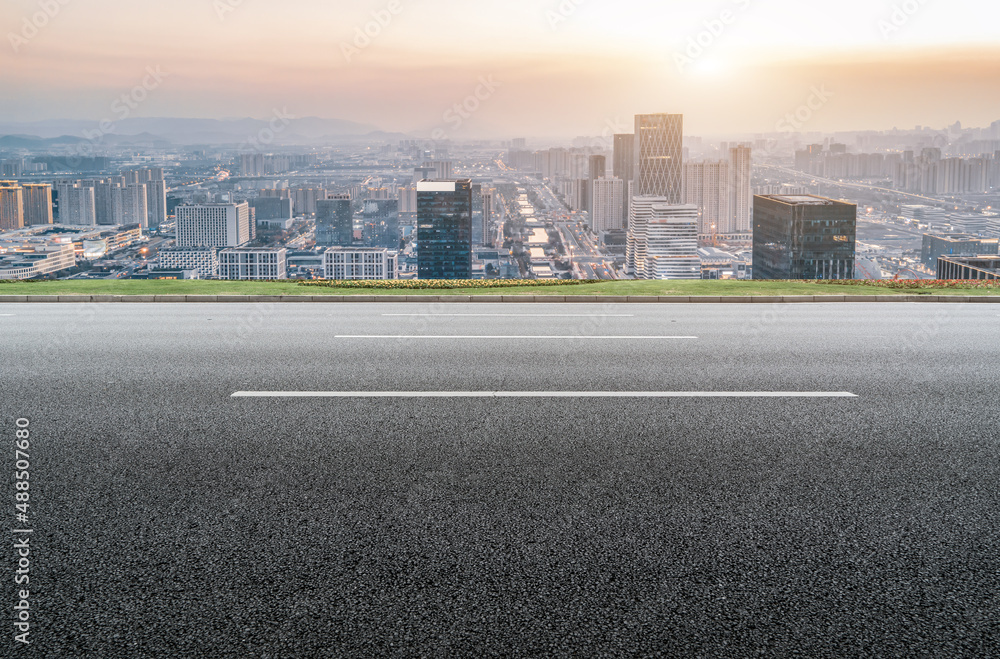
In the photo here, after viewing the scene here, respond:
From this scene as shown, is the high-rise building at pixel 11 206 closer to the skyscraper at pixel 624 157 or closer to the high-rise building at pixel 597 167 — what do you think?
the high-rise building at pixel 597 167

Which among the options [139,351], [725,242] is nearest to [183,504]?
[139,351]

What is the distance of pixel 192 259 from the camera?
50.2m

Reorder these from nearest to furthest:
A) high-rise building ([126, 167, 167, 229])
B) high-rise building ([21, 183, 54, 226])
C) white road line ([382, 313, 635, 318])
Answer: white road line ([382, 313, 635, 318]) < high-rise building ([21, 183, 54, 226]) < high-rise building ([126, 167, 167, 229])

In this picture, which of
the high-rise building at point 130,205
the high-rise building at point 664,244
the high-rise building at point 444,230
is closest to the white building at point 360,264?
the high-rise building at point 444,230

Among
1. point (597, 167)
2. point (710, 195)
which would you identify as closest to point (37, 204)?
point (597, 167)

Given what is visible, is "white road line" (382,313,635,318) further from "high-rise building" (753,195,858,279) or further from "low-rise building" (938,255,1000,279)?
"high-rise building" (753,195,858,279)

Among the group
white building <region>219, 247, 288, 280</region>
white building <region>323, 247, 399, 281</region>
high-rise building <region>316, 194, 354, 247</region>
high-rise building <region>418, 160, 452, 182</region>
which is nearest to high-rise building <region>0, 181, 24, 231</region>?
high-rise building <region>316, 194, 354, 247</region>

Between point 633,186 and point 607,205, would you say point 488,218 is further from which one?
point 633,186

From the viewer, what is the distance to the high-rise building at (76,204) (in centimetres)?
6894

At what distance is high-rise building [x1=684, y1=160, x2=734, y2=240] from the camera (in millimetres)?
110688

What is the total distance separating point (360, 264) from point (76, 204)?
46046mm

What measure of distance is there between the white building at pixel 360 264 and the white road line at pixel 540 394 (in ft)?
111

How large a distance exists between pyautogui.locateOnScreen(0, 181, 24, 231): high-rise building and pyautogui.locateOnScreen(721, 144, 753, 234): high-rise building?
8590 cm

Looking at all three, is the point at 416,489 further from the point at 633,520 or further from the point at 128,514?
the point at 128,514
